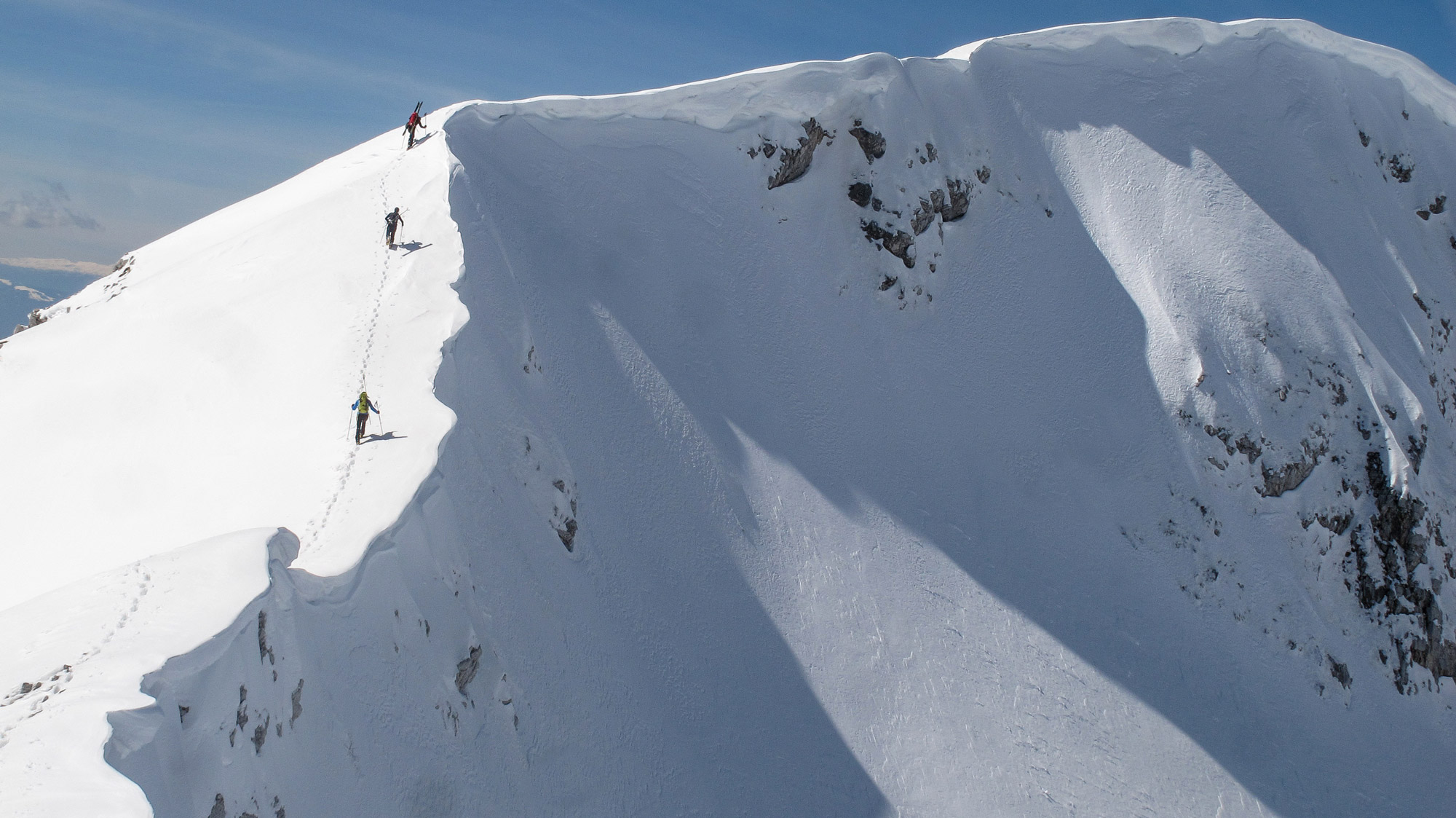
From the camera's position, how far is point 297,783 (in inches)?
Answer: 401

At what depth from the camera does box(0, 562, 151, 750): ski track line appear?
302 inches

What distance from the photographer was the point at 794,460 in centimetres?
2506

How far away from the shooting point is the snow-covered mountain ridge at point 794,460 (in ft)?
40.3

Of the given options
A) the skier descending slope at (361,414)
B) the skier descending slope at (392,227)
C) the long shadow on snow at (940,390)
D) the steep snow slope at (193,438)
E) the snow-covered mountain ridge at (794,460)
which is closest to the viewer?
the steep snow slope at (193,438)

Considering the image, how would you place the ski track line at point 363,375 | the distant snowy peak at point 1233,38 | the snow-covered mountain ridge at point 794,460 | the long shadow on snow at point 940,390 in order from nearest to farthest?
the snow-covered mountain ridge at point 794,460, the ski track line at point 363,375, the long shadow on snow at point 940,390, the distant snowy peak at point 1233,38

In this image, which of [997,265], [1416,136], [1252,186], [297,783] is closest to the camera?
[297,783]

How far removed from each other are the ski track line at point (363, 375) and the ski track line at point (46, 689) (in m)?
3.02

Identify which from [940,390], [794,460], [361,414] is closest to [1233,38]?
[940,390]

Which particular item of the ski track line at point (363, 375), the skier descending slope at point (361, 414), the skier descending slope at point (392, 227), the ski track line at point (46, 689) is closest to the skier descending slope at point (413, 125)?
the ski track line at point (363, 375)

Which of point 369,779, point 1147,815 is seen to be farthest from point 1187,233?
point 369,779

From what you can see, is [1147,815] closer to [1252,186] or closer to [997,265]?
[997,265]

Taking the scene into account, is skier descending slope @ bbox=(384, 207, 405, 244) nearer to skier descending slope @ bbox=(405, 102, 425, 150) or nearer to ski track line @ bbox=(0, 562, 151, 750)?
skier descending slope @ bbox=(405, 102, 425, 150)

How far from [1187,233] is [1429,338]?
10.8 meters

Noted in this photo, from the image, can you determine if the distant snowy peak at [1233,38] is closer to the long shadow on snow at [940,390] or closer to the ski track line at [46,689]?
the long shadow on snow at [940,390]
